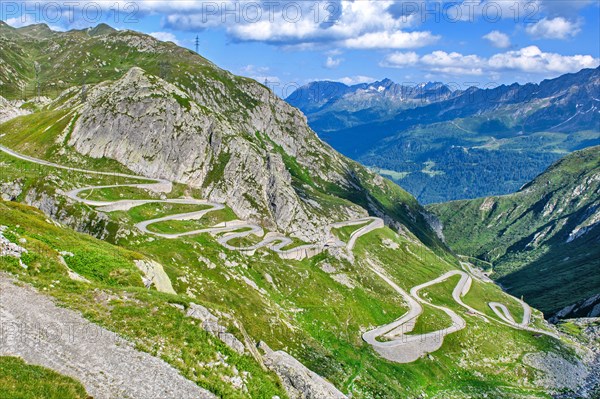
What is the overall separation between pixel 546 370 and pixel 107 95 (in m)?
169

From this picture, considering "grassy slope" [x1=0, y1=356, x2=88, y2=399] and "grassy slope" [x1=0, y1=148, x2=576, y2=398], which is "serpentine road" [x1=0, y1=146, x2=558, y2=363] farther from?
"grassy slope" [x1=0, y1=356, x2=88, y2=399]

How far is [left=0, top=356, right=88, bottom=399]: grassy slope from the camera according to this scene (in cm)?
2502

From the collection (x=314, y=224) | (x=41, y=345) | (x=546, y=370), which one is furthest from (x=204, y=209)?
(x=41, y=345)

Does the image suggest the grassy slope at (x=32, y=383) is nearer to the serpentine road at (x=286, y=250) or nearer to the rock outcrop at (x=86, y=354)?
the rock outcrop at (x=86, y=354)

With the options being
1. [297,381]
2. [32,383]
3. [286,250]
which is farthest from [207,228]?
[32,383]

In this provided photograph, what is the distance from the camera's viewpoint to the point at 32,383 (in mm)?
26016

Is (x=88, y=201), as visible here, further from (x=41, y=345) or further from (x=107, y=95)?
(x=41, y=345)

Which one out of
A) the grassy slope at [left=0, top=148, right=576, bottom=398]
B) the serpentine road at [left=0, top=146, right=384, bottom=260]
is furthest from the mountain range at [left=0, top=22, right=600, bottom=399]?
the serpentine road at [left=0, top=146, right=384, bottom=260]

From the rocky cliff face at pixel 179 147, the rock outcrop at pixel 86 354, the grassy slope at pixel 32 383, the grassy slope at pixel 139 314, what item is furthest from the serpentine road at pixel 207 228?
the grassy slope at pixel 32 383

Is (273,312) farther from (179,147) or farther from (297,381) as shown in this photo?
(179,147)

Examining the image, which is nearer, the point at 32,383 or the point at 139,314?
the point at 32,383

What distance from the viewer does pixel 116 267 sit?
4862 centimetres

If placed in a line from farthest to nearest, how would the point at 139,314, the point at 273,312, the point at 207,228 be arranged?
the point at 207,228, the point at 273,312, the point at 139,314

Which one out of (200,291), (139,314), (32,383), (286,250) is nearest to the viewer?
(32,383)
